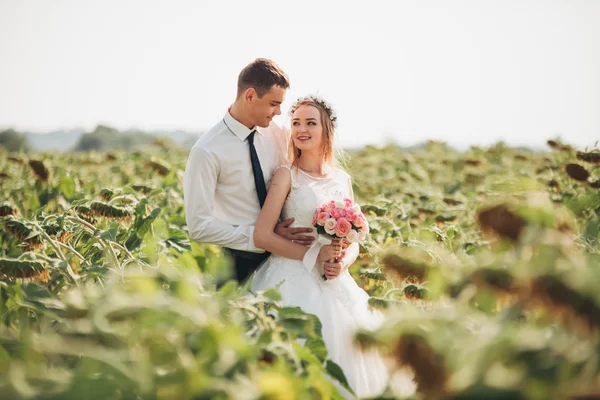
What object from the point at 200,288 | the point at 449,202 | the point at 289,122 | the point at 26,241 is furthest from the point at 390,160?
the point at 200,288

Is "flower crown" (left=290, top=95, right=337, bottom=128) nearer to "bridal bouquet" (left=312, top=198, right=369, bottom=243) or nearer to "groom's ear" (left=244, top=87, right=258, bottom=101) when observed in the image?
"groom's ear" (left=244, top=87, right=258, bottom=101)

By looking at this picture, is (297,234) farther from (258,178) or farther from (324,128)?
(324,128)

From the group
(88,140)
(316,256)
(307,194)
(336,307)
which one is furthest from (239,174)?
(88,140)

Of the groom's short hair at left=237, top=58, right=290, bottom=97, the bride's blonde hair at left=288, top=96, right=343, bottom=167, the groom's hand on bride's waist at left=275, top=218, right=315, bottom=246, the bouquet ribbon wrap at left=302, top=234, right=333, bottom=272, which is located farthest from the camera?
the bride's blonde hair at left=288, top=96, right=343, bottom=167

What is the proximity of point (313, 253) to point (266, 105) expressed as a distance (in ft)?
2.96

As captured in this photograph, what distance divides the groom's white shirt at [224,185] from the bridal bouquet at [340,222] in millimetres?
489

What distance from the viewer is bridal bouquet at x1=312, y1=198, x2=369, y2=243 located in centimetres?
255

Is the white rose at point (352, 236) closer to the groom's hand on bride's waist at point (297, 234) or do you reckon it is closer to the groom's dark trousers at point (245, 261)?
the groom's hand on bride's waist at point (297, 234)

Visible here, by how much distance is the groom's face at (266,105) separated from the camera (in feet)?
9.87

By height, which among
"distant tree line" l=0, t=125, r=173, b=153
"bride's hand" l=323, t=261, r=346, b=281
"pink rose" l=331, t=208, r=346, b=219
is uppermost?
"pink rose" l=331, t=208, r=346, b=219

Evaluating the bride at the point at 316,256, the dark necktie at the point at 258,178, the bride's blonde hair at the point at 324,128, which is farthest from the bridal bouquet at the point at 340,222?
the bride's blonde hair at the point at 324,128

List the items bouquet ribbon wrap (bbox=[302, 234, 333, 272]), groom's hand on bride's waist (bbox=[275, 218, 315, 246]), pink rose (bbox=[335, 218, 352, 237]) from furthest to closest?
1. groom's hand on bride's waist (bbox=[275, 218, 315, 246])
2. bouquet ribbon wrap (bbox=[302, 234, 333, 272])
3. pink rose (bbox=[335, 218, 352, 237])

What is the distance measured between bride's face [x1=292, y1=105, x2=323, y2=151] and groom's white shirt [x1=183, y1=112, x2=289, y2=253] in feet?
0.70

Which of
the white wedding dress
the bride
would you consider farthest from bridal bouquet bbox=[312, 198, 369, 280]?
the white wedding dress
